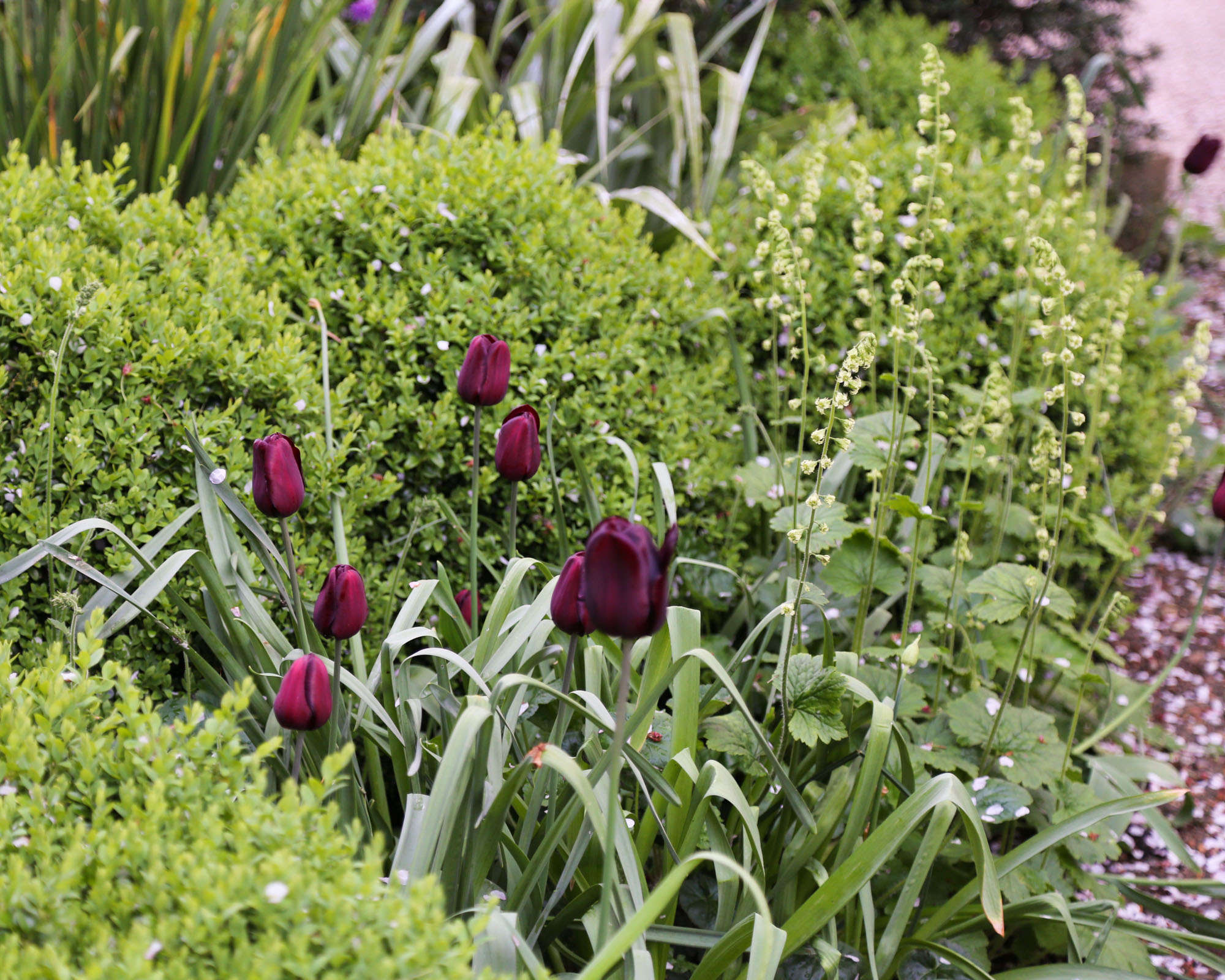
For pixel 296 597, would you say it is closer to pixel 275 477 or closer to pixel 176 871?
pixel 275 477

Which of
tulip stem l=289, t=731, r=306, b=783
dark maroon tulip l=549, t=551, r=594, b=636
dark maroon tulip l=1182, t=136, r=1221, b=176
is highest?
dark maroon tulip l=1182, t=136, r=1221, b=176

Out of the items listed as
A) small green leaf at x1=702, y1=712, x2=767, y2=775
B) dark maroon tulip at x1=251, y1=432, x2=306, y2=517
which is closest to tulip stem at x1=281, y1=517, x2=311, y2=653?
dark maroon tulip at x1=251, y1=432, x2=306, y2=517

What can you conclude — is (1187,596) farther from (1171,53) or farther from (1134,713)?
(1171,53)

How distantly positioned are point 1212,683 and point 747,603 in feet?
6.18

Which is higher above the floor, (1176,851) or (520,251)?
(520,251)

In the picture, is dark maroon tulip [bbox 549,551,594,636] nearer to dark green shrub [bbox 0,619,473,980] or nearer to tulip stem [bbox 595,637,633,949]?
tulip stem [bbox 595,637,633,949]

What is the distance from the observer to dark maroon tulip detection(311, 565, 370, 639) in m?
1.35

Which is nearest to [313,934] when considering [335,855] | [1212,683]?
[335,855]

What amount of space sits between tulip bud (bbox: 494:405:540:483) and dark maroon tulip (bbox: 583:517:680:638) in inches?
22.1

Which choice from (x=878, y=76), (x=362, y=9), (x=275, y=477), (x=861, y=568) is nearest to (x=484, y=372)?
(x=275, y=477)

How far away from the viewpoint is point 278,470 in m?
1.43

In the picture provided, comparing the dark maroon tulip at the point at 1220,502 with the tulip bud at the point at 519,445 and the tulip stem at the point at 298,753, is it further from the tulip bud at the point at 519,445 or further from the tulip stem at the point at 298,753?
the tulip stem at the point at 298,753

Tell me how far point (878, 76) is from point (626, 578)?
15.4 feet

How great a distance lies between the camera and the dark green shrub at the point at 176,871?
3.10 feet
